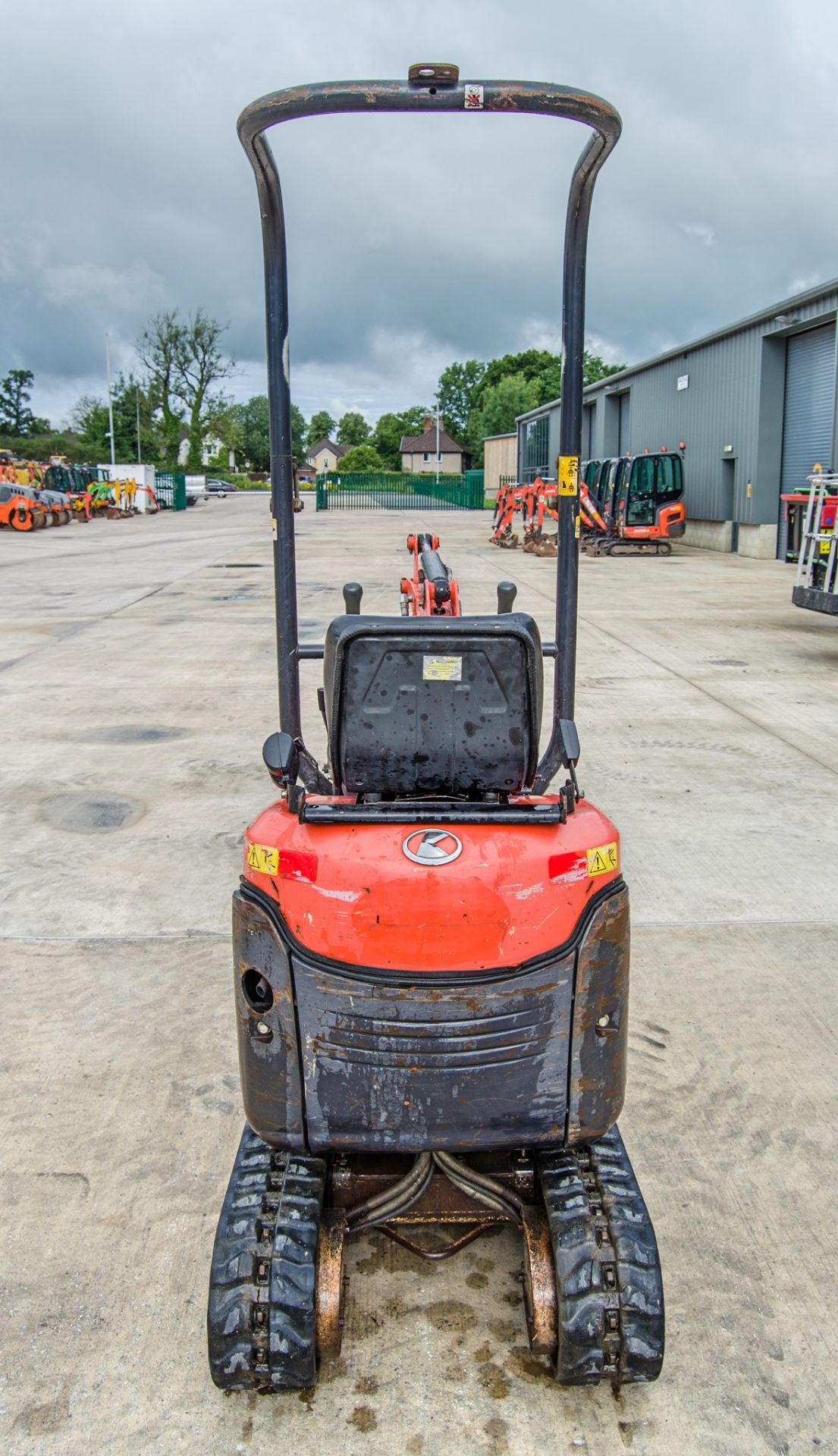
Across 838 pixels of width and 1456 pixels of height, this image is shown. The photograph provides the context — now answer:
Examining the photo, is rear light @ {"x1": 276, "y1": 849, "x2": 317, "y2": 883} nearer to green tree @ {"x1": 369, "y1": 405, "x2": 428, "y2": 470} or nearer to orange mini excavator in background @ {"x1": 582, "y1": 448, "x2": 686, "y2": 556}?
orange mini excavator in background @ {"x1": 582, "y1": 448, "x2": 686, "y2": 556}

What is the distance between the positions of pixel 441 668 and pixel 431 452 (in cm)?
10509

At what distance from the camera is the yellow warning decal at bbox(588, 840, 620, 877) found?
8.21ft

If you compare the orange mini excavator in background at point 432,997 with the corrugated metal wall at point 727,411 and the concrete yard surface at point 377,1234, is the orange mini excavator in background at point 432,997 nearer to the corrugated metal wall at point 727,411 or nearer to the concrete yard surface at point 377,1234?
the concrete yard surface at point 377,1234

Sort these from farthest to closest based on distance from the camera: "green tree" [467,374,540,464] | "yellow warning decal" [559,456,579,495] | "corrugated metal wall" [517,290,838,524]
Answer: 1. "green tree" [467,374,540,464]
2. "corrugated metal wall" [517,290,838,524]
3. "yellow warning decal" [559,456,579,495]

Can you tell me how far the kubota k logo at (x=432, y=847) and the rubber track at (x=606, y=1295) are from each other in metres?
0.88

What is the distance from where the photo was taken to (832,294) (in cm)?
2223

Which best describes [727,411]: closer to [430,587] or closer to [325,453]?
[430,587]

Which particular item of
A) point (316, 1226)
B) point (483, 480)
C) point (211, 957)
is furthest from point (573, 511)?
point (483, 480)

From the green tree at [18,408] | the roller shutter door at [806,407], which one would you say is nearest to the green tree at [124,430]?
the green tree at [18,408]

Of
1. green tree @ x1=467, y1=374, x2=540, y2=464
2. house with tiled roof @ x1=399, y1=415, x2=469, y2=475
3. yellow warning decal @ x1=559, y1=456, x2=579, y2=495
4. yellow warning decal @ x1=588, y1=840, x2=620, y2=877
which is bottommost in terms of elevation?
yellow warning decal @ x1=588, y1=840, x2=620, y2=877

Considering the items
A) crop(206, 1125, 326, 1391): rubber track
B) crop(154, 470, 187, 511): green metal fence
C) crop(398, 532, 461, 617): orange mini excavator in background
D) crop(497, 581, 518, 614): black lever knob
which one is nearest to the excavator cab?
crop(398, 532, 461, 617): orange mini excavator in background

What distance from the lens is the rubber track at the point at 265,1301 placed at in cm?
251

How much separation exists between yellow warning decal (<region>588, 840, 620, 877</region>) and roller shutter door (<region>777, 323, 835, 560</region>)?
2226cm

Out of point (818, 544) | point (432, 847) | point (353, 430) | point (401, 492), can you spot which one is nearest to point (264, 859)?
→ point (432, 847)
